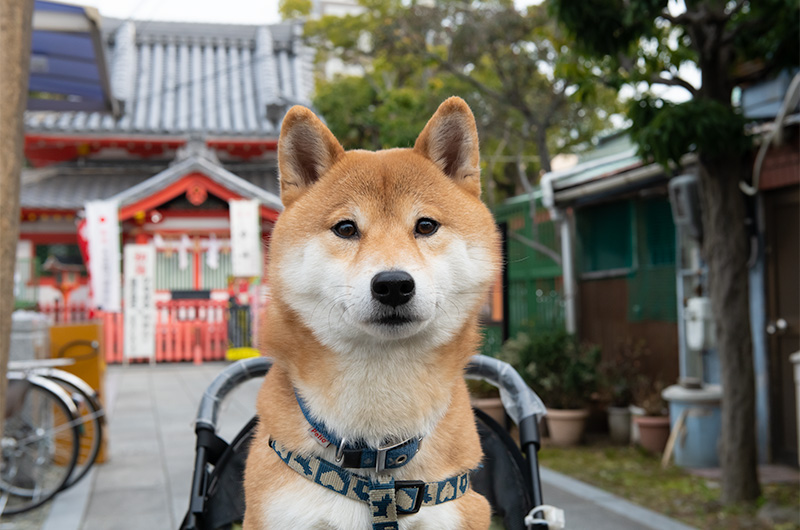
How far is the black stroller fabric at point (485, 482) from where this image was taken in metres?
2.20

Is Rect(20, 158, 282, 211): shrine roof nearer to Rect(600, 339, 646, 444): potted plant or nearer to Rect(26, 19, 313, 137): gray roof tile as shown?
Rect(26, 19, 313, 137): gray roof tile

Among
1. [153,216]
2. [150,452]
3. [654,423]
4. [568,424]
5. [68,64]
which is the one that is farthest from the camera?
[153,216]

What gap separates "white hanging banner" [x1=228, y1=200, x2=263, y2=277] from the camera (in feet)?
38.8

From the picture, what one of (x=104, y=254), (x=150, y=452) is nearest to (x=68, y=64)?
(x=150, y=452)

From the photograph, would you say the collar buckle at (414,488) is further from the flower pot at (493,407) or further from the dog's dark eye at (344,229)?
the flower pot at (493,407)

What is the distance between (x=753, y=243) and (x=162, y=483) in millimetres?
5675

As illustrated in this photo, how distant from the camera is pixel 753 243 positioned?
21.5 feet

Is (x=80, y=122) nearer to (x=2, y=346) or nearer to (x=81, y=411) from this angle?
(x=81, y=411)

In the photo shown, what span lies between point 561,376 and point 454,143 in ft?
20.7

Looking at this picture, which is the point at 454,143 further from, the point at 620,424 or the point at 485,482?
the point at 620,424

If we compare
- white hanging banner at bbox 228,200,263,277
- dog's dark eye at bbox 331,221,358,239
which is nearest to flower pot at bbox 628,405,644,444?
dog's dark eye at bbox 331,221,358,239

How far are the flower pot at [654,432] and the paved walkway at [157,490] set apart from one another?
1272mm

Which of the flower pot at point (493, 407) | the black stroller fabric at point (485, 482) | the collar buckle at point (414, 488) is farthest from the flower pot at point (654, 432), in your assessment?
the collar buckle at point (414, 488)

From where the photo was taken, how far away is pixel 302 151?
1.89m
